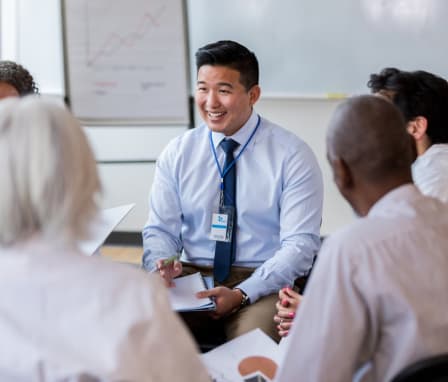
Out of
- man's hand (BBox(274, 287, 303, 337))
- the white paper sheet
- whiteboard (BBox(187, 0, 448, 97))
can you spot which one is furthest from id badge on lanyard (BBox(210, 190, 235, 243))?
whiteboard (BBox(187, 0, 448, 97))

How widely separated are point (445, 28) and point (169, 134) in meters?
1.91

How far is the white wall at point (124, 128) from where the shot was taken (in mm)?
3588

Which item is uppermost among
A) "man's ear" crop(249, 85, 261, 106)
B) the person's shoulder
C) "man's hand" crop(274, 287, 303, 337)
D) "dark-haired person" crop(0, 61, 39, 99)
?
"dark-haired person" crop(0, 61, 39, 99)

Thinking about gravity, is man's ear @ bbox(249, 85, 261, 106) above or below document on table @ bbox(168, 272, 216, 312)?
above

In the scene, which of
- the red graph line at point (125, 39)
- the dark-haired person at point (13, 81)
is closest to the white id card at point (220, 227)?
the dark-haired person at point (13, 81)

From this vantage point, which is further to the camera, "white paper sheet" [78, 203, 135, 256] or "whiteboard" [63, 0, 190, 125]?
"whiteboard" [63, 0, 190, 125]

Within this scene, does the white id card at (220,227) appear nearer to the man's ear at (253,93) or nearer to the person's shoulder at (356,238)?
the man's ear at (253,93)

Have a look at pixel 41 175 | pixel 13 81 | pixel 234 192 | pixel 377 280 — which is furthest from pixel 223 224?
pixel 41 175

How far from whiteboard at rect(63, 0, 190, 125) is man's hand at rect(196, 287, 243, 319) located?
6.63 ft

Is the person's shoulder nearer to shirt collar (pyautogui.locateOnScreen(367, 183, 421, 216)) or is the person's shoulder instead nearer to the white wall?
shirt collar (pyautogui.locateOnScreen(367, 183, 421, 216))

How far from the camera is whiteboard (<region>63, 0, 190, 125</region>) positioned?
3.48 meters

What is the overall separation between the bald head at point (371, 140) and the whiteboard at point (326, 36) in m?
2.40

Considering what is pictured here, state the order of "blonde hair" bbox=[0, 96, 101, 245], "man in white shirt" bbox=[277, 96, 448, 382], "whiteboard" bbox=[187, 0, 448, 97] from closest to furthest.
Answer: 1. "blonde hair" bbox=[0, 96, 101, 245]
2. "man in white shirt" bbox=[277, 96, 448, 382]
3. "whiteboard" bbox=[187, 0, 448, 97]

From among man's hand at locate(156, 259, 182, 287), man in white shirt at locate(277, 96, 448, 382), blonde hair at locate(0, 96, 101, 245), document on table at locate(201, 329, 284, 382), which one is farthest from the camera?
man's hand at locate(156, 259, 182, 287)
